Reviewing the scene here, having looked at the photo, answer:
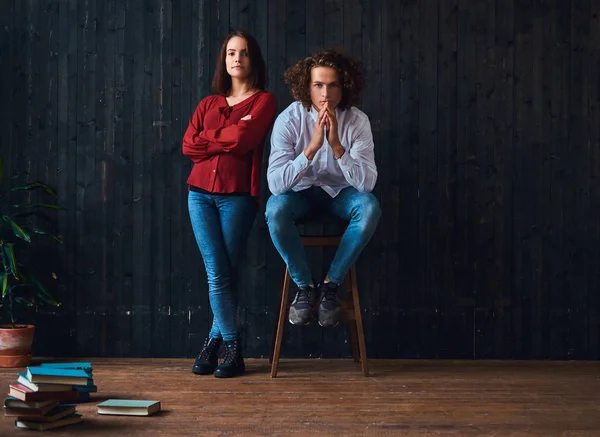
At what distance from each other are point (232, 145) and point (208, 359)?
1003 mm

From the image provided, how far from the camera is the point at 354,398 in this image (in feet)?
9.95

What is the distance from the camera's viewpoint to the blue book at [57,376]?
2.61 m

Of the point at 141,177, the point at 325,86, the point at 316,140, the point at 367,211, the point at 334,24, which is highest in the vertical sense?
the point at 334,24

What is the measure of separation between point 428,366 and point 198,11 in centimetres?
217

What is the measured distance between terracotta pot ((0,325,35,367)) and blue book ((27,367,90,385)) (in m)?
0.92

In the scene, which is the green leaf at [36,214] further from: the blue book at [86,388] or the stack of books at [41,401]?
the stack of books at [41,401]

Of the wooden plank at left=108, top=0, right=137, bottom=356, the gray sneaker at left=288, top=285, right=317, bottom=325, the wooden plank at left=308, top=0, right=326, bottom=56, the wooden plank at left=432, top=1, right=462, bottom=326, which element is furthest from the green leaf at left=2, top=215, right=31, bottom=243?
the wooden plank at left=432, top=1, right=462, bottom=326

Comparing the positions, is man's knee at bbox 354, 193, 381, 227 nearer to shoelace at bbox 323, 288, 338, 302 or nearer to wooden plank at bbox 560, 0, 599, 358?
shoelace at bbox 323, 288, 338, 302

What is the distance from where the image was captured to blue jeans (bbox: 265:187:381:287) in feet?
11.0

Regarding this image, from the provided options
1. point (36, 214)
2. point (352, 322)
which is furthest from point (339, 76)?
point (36, 214)

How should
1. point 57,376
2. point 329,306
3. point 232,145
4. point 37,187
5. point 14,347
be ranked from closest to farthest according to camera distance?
point 57,376, point 329,306, point 232,145, point 14,347, point 37,187

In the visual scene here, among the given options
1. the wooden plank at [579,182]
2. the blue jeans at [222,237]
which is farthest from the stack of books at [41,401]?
the wooden plank at [579,182]

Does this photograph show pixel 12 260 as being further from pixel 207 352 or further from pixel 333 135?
pixel 333 135

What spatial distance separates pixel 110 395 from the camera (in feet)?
10.1
